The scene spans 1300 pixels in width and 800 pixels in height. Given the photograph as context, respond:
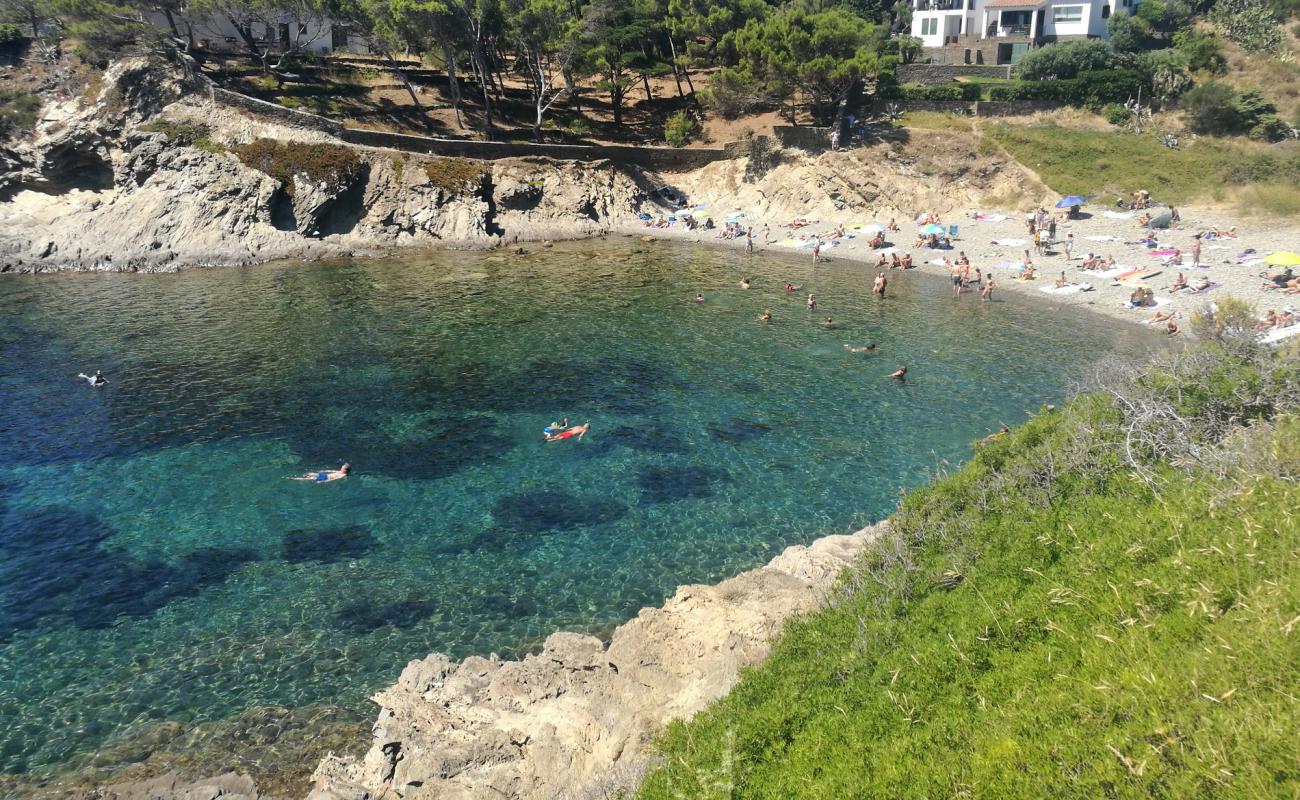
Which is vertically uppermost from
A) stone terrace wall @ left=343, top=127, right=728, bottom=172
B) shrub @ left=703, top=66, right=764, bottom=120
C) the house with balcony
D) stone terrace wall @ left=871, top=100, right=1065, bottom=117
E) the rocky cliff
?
the house with balcony

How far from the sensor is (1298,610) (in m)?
7.73

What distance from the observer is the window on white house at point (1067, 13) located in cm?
6838

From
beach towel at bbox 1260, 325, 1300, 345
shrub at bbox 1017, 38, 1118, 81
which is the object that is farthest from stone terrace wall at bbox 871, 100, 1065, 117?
beach towel at bbox 1260, 325, 1300, 345

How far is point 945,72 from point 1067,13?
1314 cm

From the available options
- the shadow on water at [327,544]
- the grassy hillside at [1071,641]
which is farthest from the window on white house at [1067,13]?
the shadow on water at [327,544]

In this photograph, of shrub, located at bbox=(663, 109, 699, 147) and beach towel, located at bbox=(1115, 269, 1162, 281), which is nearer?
beach towel, located at bbox=(1115, 269, 1162, 281)

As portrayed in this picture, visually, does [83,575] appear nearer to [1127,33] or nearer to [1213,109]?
[1213,109]

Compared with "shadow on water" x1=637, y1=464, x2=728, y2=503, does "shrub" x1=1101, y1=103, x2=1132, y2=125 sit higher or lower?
higher

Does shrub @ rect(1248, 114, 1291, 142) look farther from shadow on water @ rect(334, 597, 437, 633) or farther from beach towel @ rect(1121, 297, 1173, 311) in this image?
shadow on water @ rect(334, 597, 437, 633)

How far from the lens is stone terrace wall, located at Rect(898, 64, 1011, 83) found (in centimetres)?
6781

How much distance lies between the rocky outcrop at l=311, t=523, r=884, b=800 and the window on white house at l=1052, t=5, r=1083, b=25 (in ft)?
250

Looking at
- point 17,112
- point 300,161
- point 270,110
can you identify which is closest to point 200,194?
point 300,161

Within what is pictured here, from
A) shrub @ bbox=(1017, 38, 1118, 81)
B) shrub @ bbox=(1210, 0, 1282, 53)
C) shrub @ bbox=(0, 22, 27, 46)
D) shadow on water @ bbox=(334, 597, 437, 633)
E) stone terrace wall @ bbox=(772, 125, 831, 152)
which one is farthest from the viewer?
shrub @ bbox=(1210, 0, 1282, 53)

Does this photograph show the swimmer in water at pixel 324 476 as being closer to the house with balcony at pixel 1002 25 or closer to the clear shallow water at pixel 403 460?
the clear shallow water at pixel 403 460
